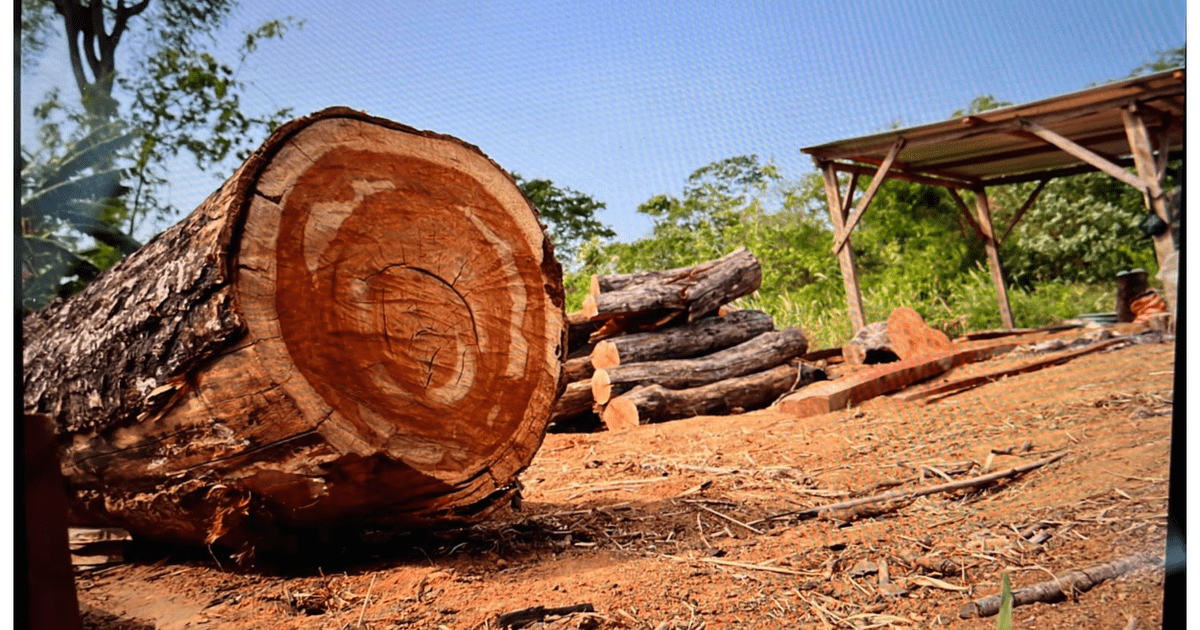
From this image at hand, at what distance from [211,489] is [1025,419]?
1.55m

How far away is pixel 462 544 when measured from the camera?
4.57 ft

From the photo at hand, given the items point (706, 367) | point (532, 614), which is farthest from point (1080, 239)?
point (706, 367)

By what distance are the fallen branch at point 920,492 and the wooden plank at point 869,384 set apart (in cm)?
95

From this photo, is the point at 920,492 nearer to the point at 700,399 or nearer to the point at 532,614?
the point at 532,614

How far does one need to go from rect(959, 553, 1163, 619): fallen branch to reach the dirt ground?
0.04 feet

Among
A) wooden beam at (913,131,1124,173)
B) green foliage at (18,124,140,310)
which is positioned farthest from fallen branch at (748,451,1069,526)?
green foliage at (18,124,140,310)

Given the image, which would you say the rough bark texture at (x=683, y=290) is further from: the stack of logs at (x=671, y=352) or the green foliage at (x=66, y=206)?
the green foliage at (x=66, y=206)

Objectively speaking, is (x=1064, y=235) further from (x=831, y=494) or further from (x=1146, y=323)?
(x=1146, y=323)

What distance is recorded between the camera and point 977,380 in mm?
2195

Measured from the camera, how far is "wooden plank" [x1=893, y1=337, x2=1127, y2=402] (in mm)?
2184

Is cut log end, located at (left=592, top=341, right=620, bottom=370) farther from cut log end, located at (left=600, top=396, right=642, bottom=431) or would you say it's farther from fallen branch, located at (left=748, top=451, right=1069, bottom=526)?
fallen branch, located at (left=748, top=451, right=1069, bottom=526)

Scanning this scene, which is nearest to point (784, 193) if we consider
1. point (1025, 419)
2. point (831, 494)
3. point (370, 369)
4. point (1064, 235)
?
point (1064, 235)

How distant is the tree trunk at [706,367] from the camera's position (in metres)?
2.96

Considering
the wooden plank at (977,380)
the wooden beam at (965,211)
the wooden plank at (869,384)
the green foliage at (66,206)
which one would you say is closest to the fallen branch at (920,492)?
the wooden beam at (965,211)
